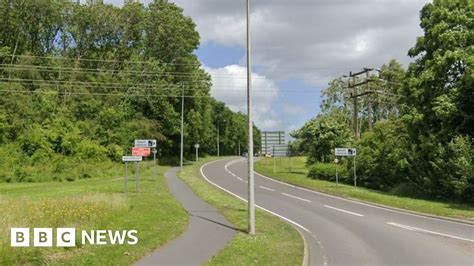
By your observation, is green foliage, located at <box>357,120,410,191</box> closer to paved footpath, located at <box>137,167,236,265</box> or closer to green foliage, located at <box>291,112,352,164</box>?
green foliage, located at <box>291,112,352,164</box>

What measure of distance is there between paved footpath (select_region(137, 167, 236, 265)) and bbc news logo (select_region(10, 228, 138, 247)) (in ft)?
4.05

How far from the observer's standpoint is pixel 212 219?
1958 centimetres

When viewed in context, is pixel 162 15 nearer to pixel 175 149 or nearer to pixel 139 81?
pixel 139 81

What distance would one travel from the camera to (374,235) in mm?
17031

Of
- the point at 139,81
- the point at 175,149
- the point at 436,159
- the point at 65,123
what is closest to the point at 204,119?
the point at 175,149

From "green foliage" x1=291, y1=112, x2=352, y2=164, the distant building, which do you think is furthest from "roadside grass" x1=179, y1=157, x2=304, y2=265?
the distant building

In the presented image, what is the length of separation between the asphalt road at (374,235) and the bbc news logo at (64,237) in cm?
497

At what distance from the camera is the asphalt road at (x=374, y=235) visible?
13.0 metres

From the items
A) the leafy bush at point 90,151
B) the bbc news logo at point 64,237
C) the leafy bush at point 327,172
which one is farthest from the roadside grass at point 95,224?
the leafy bush at point 90,151

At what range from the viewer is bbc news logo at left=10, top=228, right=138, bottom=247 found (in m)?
12.2

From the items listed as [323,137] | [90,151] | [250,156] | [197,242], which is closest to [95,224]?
[197,242]

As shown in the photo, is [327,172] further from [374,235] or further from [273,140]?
[374,235]

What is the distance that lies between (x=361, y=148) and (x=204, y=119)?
40144 millimetres

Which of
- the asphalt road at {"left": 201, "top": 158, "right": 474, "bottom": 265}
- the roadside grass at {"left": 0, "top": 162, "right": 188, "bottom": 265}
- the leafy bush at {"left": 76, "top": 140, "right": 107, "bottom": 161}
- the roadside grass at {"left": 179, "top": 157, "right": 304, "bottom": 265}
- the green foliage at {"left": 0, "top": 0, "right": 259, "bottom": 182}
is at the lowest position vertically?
the asphalt road at {"left": 201, "top": 158, "right": 474, "bottom": 265}
